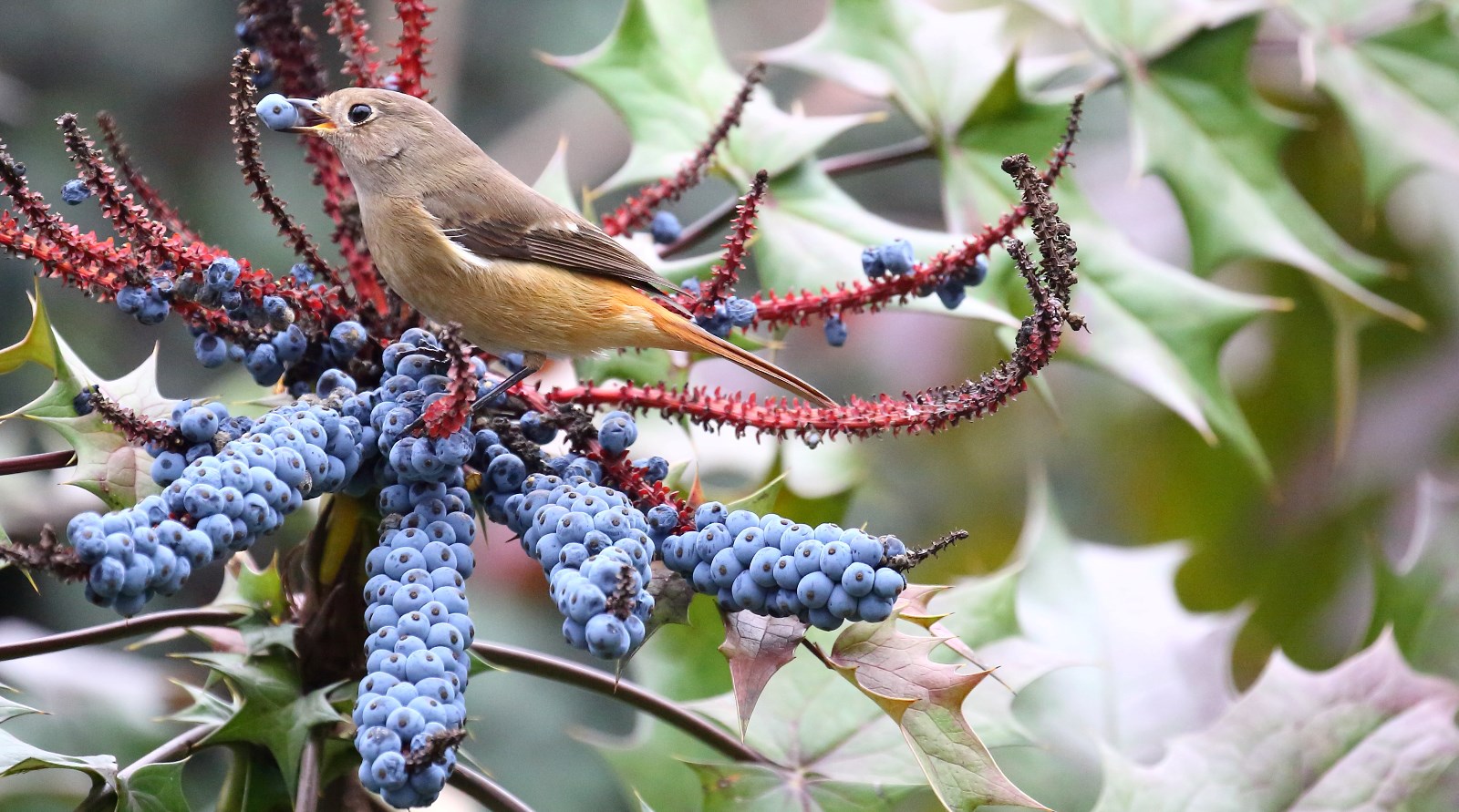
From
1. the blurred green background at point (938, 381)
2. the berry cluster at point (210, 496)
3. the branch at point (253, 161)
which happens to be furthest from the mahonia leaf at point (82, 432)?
the blurred green background at point (938, 381)

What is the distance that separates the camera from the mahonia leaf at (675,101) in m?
2.27

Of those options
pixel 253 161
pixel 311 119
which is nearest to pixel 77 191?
pixel 253 161

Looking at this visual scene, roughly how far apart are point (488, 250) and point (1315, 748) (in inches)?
60.9

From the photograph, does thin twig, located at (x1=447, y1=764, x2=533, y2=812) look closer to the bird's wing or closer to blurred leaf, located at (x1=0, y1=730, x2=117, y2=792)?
blurred leaf, located at (x1=0, y1=730, x2=117, y2=792)

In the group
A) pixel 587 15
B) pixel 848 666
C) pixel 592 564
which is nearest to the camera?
pixel 592 564

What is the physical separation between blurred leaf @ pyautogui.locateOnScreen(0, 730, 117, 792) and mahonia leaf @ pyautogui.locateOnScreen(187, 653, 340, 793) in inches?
4.5

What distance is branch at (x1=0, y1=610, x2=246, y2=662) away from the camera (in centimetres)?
142

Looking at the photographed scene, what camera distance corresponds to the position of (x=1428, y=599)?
8.02 ft

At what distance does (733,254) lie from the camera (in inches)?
53.6

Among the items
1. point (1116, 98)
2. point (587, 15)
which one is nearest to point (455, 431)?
point (587, 15)

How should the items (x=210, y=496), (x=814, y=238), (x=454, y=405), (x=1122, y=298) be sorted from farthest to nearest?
(x=1122, y=298) → (x=814, y=238) → (x=454, y=405) → (x=210, y=496)

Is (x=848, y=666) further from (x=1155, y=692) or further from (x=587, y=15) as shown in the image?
(x=587, y=15)

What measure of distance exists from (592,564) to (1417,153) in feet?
7.13

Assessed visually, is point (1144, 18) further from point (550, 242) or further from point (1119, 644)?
point (550, 242)
